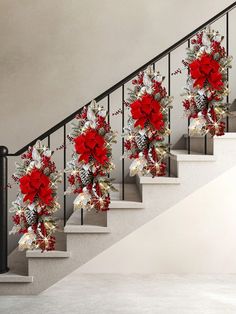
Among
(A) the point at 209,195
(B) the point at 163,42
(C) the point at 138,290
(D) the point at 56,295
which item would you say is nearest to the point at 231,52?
(B) the point at 163,42

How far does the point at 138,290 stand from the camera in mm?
4305

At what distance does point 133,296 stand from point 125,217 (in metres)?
0.73

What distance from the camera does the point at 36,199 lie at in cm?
380

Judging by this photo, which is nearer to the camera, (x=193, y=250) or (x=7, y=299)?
(x=7, y=299)

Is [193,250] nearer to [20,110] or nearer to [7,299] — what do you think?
[7,299]

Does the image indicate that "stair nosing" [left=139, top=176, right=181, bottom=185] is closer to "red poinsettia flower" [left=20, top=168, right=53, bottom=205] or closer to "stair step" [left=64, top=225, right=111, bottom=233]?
"stair step" [left=64, top=225, right=111, bottom=233]

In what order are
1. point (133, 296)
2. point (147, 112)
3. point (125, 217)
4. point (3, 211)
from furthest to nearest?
point (133, 296) → point (3, 211) → point (125, 217) → point (147, 112)

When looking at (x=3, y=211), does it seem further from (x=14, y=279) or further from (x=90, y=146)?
(x=90, y=146)

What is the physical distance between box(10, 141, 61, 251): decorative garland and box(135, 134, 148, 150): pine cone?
0.64 metres

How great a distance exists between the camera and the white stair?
3.80m

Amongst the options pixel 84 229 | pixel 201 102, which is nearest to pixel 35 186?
pixel 84 229

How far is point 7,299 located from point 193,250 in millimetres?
2010

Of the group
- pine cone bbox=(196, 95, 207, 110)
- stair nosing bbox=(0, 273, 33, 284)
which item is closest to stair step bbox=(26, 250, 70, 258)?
stair nosing bbox=(0, 273, 33, 284)

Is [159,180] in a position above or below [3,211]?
above
